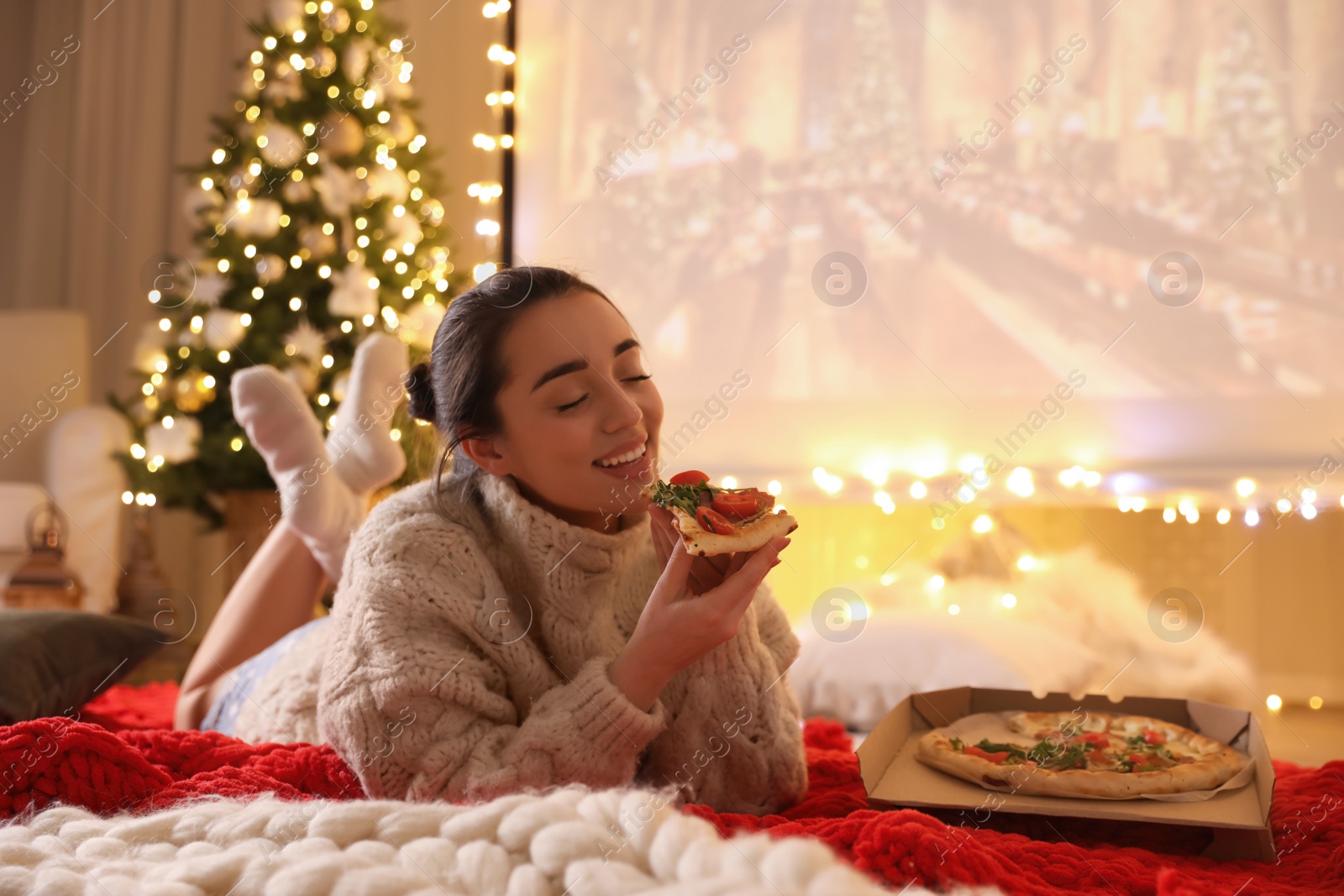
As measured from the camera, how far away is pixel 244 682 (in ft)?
5.16

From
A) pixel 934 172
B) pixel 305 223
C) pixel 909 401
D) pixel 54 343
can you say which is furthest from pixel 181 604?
pixel 934 172

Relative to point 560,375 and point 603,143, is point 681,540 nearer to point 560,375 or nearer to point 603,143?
point 560,375

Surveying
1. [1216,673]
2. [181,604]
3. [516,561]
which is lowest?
[181,604]

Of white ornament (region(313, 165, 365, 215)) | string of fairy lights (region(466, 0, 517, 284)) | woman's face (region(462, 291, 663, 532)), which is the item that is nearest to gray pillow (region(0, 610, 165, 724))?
woman's face (region(462, 291, 663, 532))

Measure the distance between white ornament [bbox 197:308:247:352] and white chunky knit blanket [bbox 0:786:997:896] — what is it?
97.8 inches

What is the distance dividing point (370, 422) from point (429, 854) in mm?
1416

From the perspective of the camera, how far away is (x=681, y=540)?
3.22 feet

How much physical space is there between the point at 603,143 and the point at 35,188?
242 centimetres

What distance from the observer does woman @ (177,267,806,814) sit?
3.24 feet

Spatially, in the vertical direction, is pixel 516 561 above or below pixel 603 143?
below

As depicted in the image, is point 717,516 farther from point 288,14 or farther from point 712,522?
point 288,14

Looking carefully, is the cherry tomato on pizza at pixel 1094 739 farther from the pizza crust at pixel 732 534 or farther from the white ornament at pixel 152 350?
the white ornament at pixel 152 350

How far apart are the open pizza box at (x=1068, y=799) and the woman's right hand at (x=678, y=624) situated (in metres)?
0.18

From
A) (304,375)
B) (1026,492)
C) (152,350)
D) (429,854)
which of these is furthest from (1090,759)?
(152,350)
